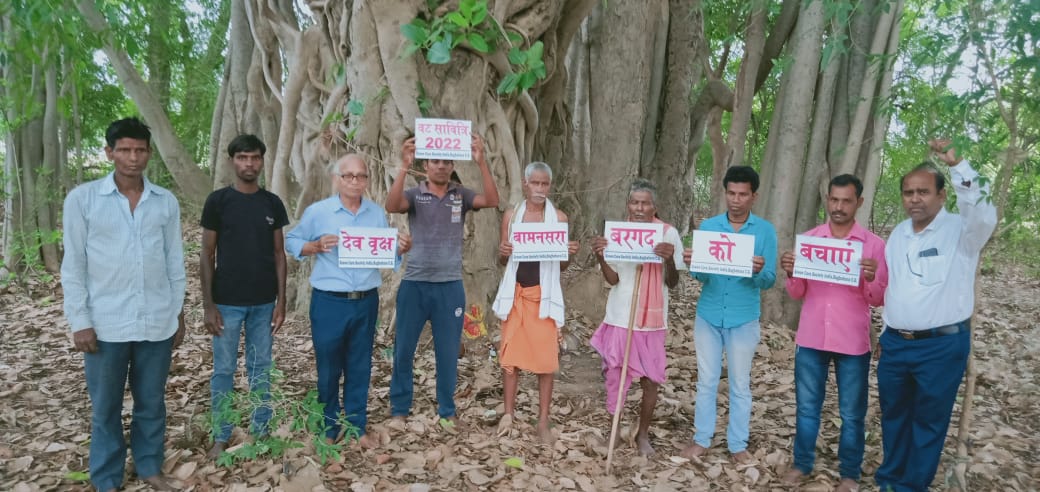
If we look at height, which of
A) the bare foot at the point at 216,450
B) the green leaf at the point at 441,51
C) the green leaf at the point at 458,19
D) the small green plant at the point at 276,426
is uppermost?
the green leaf at the point at 458,19

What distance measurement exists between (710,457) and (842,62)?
471 centimetres

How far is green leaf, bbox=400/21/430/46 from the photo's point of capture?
15.8 ft

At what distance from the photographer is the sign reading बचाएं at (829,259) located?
3449 mm

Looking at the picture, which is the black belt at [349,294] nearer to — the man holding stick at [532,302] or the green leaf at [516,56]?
the man holding stick at [532,302]

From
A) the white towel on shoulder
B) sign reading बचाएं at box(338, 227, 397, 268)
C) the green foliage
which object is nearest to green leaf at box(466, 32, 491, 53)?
the green foliage

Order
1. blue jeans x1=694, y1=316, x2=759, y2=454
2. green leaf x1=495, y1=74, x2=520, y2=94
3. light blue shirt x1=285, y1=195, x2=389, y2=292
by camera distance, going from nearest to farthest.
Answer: light blue shirt x1=285, y1=195, x2=389, y2=292
blue jeans x1=694, y1=316, x2=759, y2=454
green leaf x1=495, y1=74, x2=520, y2=94

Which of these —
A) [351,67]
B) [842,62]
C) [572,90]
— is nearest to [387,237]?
[351,67]

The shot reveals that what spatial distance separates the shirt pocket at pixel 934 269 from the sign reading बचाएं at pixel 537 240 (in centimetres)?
187

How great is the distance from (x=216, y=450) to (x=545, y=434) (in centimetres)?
194

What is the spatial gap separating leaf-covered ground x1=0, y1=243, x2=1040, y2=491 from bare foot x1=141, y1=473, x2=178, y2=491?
0.27ft

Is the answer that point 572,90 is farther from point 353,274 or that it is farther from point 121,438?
point 121,438

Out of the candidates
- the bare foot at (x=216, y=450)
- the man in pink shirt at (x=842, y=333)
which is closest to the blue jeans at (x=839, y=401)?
the man in pink shirt at (x=842, y=333)

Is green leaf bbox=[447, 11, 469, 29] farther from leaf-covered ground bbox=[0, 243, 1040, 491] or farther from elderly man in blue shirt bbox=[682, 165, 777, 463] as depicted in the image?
leaf-covered ground bbox=[0, 243, 1040, 491]

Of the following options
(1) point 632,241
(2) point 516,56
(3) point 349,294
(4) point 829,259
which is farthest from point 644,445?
(2) point 516,56
